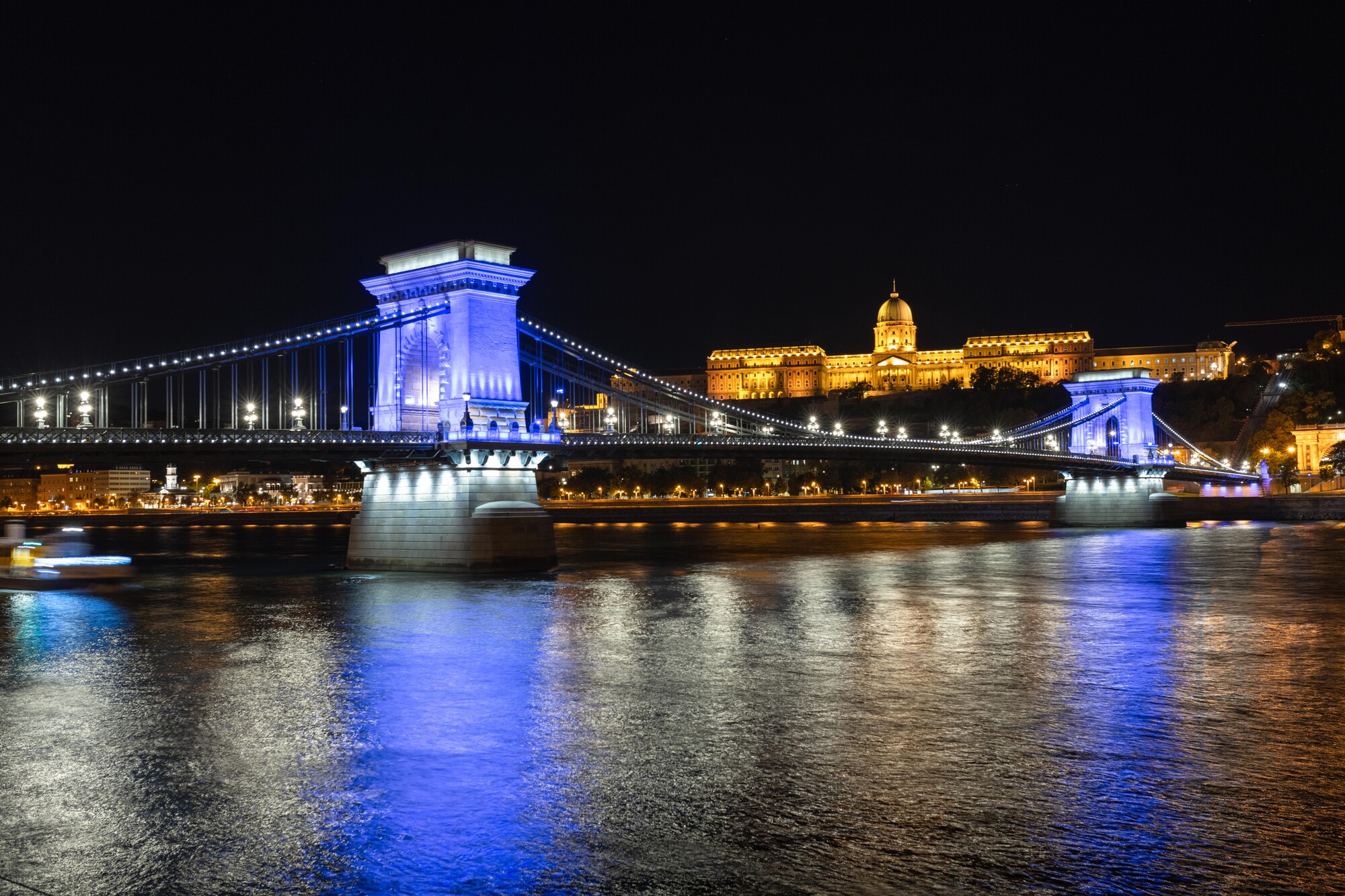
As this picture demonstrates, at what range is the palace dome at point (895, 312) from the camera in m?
178

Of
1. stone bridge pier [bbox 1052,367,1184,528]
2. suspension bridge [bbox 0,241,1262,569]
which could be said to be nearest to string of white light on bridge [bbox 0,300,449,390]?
suspension bridge [bbox 0,241,1262,569]

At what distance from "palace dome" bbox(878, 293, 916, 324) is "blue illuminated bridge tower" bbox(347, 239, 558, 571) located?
148 meters

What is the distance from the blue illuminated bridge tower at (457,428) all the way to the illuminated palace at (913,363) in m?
124

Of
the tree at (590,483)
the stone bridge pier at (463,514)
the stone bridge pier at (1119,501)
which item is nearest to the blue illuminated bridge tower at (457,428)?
the stone bridge pier at (463,514)

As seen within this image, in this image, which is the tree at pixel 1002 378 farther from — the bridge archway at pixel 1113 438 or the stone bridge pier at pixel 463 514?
the stone bridge pier at pixel 463 514

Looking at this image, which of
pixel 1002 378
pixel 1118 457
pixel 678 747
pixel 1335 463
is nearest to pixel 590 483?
pixel 1118 457

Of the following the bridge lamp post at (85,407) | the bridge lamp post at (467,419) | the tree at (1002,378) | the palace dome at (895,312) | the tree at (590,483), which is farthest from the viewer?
the palace dome at (895,312)

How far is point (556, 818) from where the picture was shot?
8.47 m

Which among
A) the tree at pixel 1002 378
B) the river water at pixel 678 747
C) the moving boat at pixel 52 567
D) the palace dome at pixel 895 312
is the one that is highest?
the palace dome at pixel 895 312

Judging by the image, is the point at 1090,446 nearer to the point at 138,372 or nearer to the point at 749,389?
the point at 138,372

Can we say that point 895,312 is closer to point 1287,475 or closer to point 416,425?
point 1287,475

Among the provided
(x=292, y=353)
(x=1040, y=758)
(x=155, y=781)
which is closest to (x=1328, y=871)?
(x=1040, y=758)

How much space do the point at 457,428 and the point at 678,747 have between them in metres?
22.6

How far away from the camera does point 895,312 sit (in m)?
178
